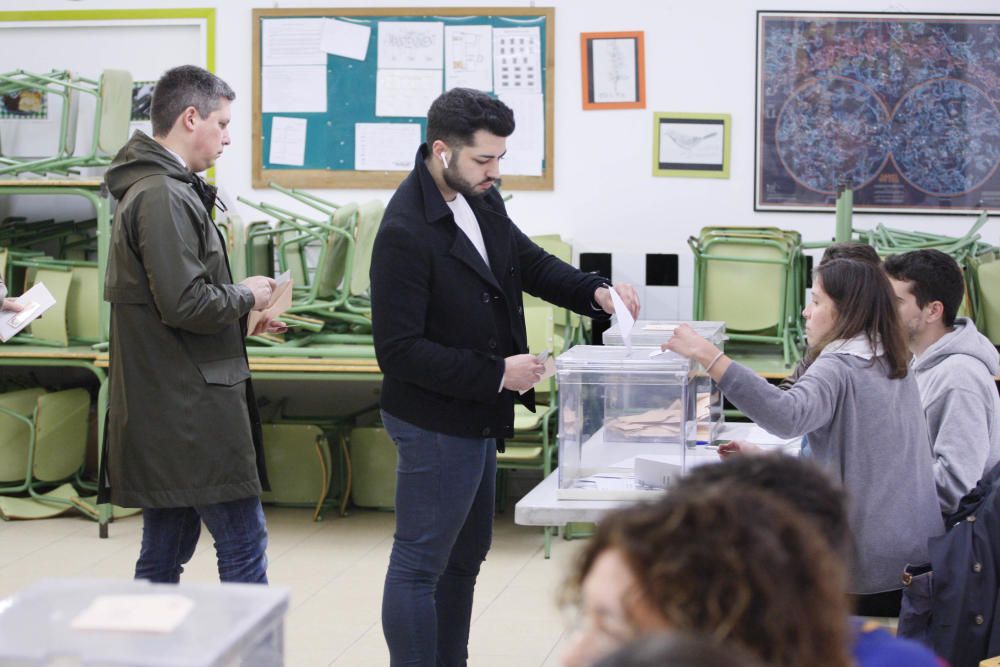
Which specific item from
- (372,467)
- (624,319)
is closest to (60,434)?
(372,467)

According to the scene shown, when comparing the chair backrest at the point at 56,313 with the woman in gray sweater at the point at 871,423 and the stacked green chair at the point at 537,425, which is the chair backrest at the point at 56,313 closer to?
the stacked green chair at the point at 537,425

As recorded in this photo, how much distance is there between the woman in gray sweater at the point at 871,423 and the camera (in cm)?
250

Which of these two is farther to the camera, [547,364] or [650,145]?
[650,145]

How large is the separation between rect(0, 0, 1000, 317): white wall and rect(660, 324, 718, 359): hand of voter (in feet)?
10.5

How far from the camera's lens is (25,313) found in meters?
3.37

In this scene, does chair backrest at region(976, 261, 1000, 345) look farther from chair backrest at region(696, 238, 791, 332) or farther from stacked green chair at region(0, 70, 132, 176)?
stacked green chair at region(0, 70, 132, 176)

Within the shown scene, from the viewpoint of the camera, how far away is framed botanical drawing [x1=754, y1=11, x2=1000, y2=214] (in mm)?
5480

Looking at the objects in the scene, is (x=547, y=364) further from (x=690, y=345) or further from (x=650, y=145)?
(x=650, y=145)

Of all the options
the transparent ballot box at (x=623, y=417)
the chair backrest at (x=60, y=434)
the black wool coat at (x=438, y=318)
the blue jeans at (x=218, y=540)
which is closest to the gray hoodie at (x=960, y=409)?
the transparent ballot box at (x=623, y=417)

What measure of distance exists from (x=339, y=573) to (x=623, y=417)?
2.15 m

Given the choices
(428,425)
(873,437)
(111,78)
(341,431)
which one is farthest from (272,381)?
(873,437)

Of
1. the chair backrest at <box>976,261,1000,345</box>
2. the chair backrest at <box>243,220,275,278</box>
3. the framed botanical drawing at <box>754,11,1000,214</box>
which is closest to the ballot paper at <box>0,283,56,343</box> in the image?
the chair backrest at <box>243,220,275,278</box>

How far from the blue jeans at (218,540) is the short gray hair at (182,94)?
0.91 meters

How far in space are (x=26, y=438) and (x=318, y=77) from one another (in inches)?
84.0
